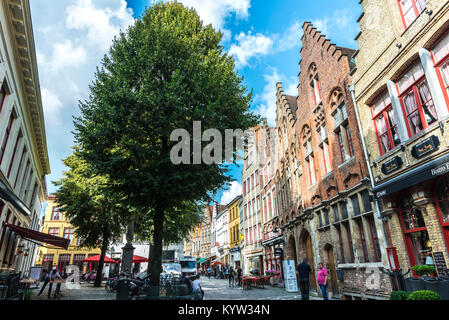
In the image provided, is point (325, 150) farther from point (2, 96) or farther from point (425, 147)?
point (2, 96)

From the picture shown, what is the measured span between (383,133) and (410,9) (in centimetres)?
423

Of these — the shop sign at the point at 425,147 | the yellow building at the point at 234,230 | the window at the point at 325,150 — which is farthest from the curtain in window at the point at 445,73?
the yellow building at the point at 234,230

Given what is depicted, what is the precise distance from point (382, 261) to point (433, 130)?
497cm

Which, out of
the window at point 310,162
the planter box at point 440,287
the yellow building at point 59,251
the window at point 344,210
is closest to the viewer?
the planter box at point 440,287

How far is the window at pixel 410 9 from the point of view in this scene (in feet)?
27.8

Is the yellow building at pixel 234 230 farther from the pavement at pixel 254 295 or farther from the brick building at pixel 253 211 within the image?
the pavement at pixel 254 295

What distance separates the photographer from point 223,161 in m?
12.2

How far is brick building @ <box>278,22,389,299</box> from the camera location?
10945mm

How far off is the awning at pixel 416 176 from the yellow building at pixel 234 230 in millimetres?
29967

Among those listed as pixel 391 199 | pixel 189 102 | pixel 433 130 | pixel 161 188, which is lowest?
pixel 391 199
